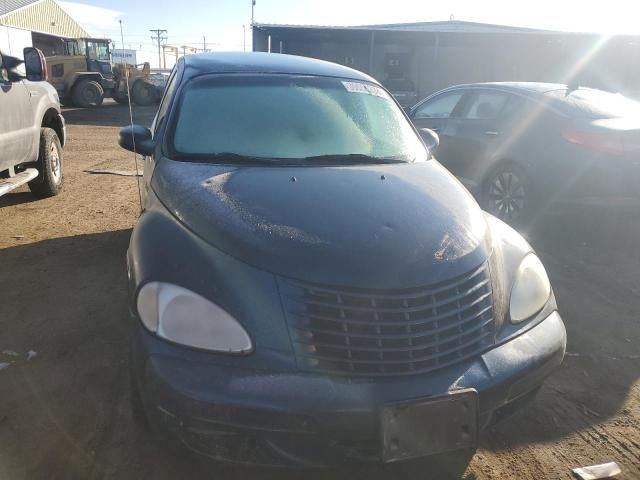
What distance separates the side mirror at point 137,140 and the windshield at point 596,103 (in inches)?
167

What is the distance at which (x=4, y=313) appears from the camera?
3.49 meters

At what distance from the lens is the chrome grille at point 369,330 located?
1.75 meters

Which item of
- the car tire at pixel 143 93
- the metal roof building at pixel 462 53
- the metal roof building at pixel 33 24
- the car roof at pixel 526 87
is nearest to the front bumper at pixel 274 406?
the car roof at pixel 526 87

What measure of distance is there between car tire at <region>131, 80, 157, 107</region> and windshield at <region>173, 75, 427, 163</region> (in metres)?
22.3

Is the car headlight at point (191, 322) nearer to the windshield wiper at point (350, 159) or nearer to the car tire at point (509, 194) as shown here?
the windshield wiper at point (350, 159)

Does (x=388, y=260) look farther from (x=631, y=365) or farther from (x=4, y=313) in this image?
(x=4, y=313)

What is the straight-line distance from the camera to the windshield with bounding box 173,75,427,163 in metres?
2.88

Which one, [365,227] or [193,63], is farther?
[193,63]

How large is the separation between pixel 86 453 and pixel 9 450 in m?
0.34

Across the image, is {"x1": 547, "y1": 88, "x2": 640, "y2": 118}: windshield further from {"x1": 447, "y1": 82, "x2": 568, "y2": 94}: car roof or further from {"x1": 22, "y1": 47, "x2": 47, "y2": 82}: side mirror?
{"x1": 22, "y1": 47, "x2": 47, "y2": 82}: side mirror

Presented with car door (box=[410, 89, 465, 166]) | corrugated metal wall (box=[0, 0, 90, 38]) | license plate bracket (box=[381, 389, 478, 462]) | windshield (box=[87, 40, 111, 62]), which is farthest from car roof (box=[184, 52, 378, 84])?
corrugated metal wall (box=[0, 0, 90, 38])

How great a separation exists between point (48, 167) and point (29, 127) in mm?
709

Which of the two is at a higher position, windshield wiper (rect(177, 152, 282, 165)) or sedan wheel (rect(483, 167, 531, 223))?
windshield wiper (rect(177, 152, 282, 165))

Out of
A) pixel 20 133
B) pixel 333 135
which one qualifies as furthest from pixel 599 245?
pixel 20 133
